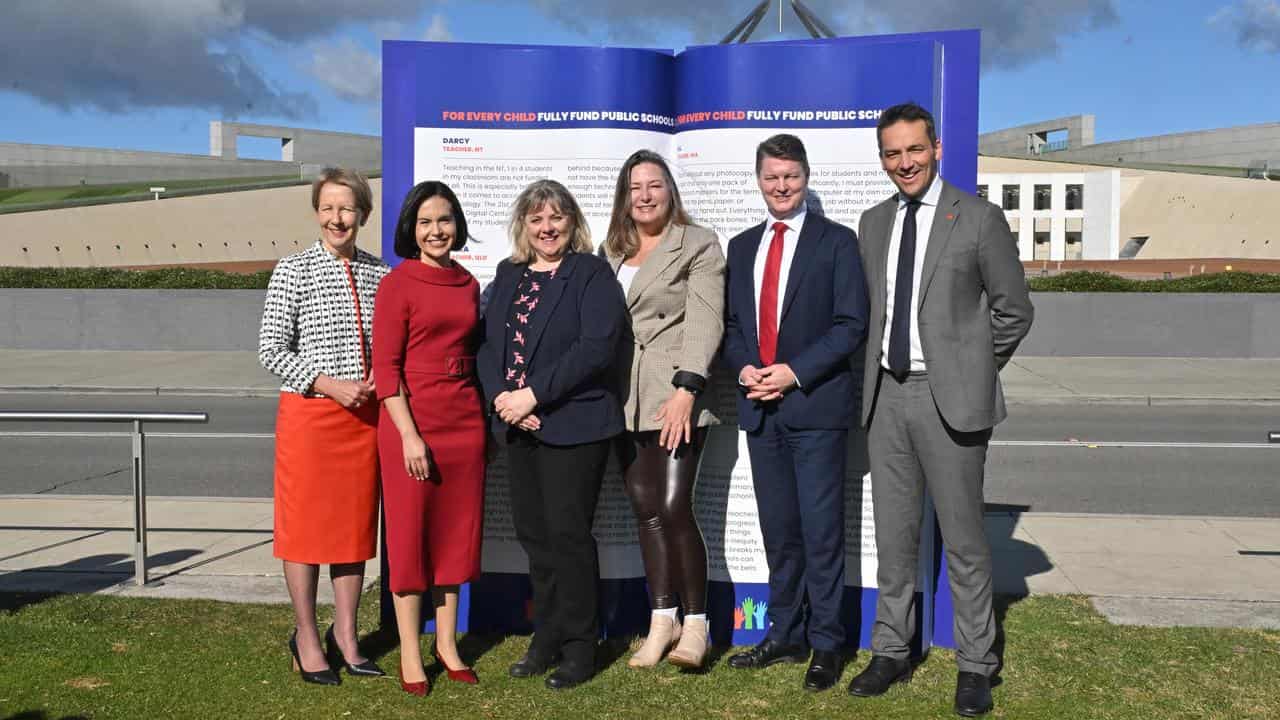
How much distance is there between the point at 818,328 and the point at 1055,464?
6777mm

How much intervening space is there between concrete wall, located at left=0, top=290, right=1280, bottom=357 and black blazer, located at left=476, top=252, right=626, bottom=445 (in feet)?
52.4

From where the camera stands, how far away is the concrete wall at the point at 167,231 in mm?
36031

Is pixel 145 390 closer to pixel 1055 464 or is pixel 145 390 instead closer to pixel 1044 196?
pixel 1055 464

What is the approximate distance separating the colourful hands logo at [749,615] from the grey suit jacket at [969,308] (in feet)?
4.41

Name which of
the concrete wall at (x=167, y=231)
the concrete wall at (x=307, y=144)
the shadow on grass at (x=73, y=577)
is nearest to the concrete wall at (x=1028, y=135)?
the concrete wall at (x=307, y=144)

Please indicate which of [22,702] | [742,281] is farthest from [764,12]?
[22,702]

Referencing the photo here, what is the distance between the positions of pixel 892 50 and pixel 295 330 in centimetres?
269

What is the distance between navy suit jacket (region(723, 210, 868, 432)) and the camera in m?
4.41

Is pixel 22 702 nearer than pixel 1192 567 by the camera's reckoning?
Yes

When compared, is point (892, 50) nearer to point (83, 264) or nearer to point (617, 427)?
point (617, 427)

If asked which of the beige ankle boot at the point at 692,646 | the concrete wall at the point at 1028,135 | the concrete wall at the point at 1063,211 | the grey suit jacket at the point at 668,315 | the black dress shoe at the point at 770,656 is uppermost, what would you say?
the concrete wall at the point at 1028,135

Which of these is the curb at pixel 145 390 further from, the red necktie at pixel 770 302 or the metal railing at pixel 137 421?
the red necktie at pixel 770 302

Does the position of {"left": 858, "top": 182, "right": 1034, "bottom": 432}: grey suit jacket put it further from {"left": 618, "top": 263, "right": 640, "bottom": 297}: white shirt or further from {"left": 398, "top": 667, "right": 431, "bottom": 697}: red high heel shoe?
{"left": 398, "top": 667, "right": 431, "bottom": 697}: red high heel shoe

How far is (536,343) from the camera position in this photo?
4410 millimetres
